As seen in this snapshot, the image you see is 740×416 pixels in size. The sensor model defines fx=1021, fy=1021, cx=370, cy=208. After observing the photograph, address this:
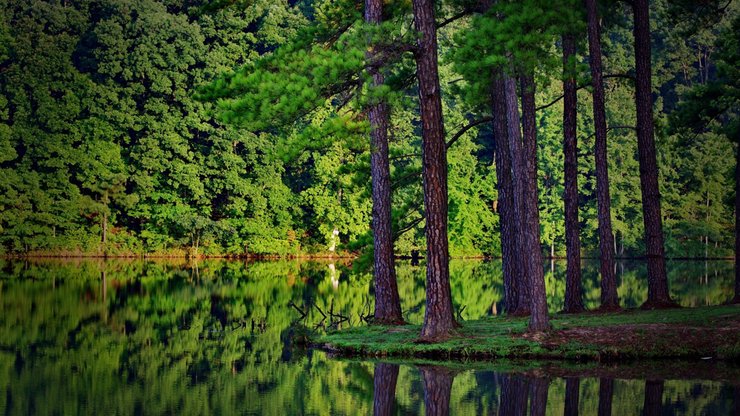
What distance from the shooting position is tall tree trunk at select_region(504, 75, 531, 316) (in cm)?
1603

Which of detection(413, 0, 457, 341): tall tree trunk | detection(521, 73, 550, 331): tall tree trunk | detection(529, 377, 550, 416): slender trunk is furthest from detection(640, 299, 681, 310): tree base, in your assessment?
detection(529, 377, 550, 416): slender trunk

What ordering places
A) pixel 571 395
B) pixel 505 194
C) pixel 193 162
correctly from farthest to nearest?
pixel 193 162
pixel 505 194
pixel 571 395

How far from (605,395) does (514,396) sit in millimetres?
1095

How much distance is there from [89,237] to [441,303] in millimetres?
37519

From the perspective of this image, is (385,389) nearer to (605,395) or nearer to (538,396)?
(538,396)

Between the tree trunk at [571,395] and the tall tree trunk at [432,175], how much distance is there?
3.13 meters

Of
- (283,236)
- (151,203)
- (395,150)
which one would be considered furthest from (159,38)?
(395,150)

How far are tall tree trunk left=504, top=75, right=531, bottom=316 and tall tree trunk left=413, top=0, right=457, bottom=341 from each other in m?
1.11

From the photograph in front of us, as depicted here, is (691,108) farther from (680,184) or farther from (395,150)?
(680,184)

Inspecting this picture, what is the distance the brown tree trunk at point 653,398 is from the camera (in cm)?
1131

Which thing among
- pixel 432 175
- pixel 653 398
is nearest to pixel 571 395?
pixel 653 398

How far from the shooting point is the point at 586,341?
15578 mm

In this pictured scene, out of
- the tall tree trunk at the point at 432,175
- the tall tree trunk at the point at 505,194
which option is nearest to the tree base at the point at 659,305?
the tall tree trunk at the point at 505,194

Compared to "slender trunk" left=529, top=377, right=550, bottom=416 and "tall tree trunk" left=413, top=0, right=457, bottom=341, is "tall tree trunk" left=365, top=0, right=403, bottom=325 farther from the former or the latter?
"slender trunk" left=529, top=377, right=550, bottom=416
